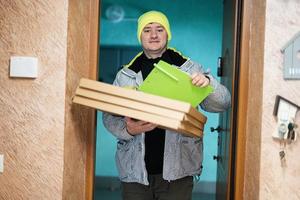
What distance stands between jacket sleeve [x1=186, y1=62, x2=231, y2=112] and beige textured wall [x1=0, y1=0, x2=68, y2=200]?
65cm

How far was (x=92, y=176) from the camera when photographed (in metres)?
1.70

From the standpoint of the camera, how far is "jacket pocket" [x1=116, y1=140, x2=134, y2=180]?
5.54ft

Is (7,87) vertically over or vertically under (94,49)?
under

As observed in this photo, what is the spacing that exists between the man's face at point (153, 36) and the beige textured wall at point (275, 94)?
53cm

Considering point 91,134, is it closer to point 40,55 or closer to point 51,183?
point 51,183

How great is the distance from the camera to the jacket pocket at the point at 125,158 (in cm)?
169

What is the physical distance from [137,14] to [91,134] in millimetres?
2191

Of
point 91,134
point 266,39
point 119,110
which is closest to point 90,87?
point 119,110

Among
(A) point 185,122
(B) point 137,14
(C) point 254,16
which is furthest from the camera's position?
(B) point 137,14

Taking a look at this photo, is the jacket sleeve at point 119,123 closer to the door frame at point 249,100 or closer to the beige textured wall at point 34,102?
the beige textured wall at point 34,102

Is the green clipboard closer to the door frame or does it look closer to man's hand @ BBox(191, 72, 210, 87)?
man's hand @ BBox(191, 72, 210, 87)

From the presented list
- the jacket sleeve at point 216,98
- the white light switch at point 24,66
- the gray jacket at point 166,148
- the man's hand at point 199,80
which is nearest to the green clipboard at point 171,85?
the man's hand at point 199,80

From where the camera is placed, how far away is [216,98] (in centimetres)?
156

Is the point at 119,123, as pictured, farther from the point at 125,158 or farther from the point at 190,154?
the point at 190,154
